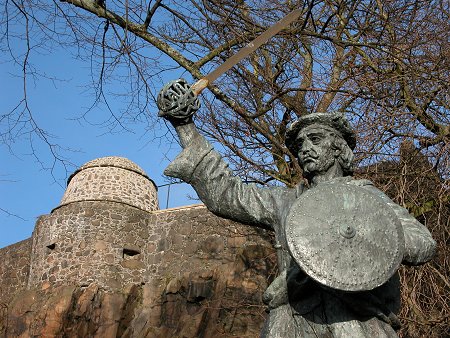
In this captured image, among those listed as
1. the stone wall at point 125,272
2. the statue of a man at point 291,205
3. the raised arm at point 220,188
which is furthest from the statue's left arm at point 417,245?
the stone wall at point 125,272

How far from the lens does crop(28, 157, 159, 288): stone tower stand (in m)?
18.6

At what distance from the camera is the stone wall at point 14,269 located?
20.7m

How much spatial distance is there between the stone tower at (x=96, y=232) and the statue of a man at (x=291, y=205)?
1539 centimetres

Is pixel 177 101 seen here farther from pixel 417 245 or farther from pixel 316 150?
pixel 417 245

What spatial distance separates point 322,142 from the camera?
327 cm

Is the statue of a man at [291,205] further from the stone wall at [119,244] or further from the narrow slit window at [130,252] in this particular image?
the narrow slit window at [130,252]

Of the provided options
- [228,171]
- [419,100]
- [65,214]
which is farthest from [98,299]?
[228,171]

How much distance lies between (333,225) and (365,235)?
120 mm

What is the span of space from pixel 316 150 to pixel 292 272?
0.54 metres

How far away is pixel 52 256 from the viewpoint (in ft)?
62.8

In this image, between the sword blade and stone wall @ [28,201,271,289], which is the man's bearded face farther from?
stone wall @ [28,201,271,289]

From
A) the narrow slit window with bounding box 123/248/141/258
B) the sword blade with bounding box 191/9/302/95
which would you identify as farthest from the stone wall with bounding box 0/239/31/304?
the sword blade with bounding box 191/9/302/95

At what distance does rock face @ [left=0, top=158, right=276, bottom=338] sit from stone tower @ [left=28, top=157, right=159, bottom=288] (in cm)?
3

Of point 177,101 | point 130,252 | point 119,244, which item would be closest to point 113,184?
point 119,244
